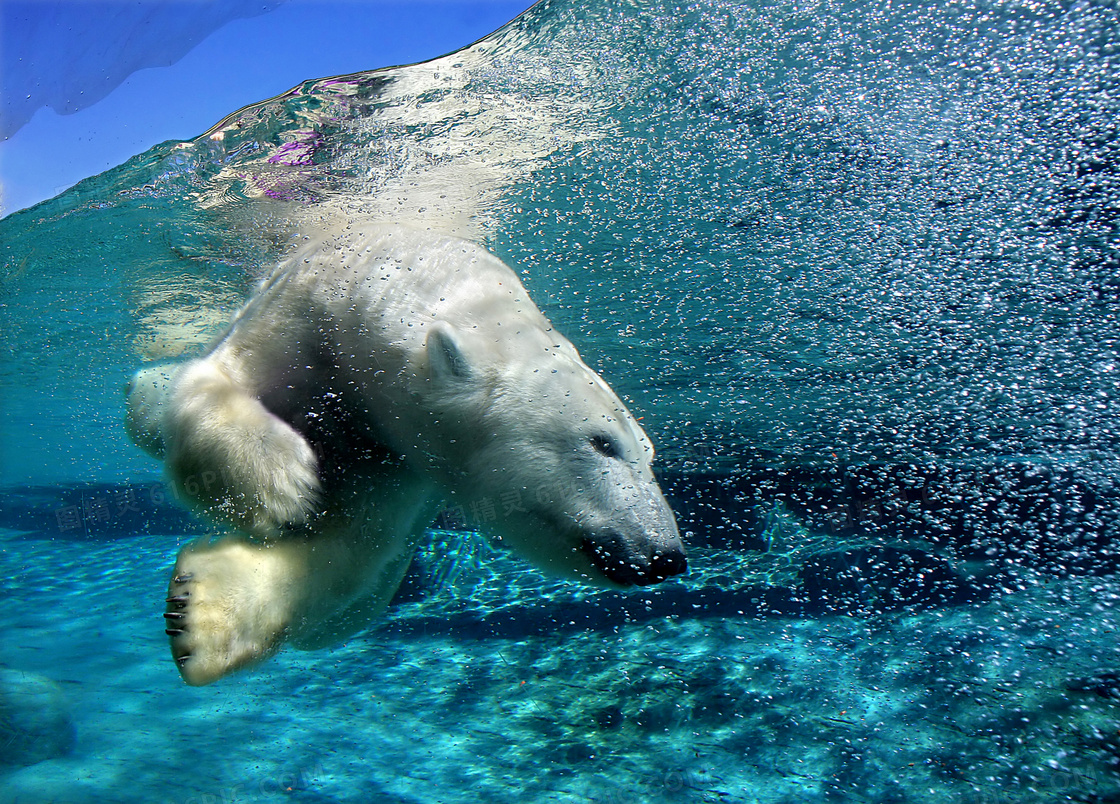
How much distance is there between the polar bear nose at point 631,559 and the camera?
5.13 ft

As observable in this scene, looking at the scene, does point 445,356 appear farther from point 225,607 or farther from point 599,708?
point 599,708

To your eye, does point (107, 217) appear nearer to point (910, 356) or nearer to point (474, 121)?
point (474, 121)

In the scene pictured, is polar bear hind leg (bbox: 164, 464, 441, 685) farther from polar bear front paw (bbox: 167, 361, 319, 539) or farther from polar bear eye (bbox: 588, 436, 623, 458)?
polar bear eye (bbox: 588, 436, 623, 458)

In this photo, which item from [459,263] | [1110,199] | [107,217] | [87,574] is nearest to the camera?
[459,263]

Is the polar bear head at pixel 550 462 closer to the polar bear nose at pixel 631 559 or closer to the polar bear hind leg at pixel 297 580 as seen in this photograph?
the polar bear nose at pixel 631 559

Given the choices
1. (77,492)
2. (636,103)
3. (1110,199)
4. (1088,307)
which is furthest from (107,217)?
(77,492)

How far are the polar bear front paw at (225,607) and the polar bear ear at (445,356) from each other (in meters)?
0.72

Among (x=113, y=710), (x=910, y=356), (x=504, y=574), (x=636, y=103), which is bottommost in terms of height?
(x=504, y=574)

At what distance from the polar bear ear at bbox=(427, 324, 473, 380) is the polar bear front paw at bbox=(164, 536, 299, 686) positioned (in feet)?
2.35

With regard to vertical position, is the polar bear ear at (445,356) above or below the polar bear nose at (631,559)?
above

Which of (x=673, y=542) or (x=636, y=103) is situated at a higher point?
(x=636, y=103)

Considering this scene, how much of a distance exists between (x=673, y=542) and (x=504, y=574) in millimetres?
5695

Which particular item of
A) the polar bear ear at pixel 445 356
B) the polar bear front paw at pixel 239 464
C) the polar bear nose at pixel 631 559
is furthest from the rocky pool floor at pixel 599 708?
the polar bear nose at pixel 631 559

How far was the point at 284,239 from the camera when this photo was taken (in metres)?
4.87
